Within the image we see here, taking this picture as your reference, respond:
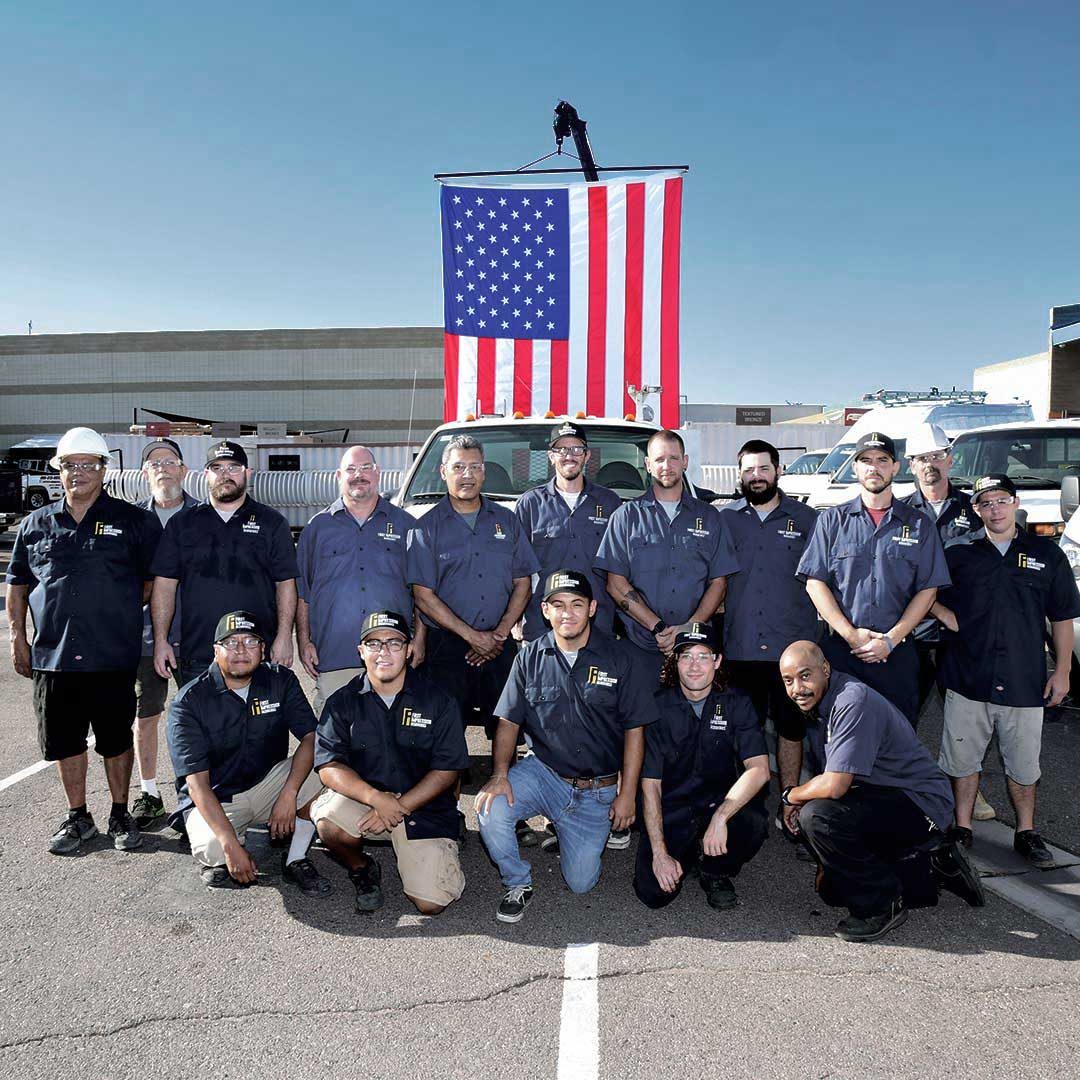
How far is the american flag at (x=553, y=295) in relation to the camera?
9.18 m

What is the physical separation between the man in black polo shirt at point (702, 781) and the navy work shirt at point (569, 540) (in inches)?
34.8

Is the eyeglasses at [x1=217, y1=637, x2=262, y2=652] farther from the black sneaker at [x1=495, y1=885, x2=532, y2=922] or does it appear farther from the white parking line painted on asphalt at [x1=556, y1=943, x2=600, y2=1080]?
the white parking line painted on asphalt at [x1=556, y1=943, x2=600, y2=1080]

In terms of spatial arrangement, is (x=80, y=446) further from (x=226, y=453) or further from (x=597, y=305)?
(x=597, y=305)

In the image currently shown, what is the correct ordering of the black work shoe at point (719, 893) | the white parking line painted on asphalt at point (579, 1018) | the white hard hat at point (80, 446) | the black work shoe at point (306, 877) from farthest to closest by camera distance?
the white hard hat at point (80, 446) < the black work shoe at point (306, 877) < the black work shoe at point (719, 893) < the white parking line painted on asphalt at point (579, 1018)

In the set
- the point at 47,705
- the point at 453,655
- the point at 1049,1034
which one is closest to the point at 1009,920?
the point at 1049,1034

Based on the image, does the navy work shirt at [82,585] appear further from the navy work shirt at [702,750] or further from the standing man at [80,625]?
the navy work shirt at [702,750]

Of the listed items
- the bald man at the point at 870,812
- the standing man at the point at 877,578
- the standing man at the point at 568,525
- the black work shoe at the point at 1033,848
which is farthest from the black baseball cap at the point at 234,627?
the black work shoe at the point at 1033,848

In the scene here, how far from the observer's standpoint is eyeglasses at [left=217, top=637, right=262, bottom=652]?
4281 millimetres

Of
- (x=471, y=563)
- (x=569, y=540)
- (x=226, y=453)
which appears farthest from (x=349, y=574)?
(x=569, y=540)

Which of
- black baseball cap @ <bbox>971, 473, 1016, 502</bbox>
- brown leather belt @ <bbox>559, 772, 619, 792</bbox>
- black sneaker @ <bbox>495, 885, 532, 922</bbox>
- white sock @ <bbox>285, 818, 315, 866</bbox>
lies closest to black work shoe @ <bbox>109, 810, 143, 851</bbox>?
white sock @ <bbox>285, 818, 315, 866</bbox>

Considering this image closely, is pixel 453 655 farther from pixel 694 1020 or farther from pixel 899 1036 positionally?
pixel 899 1036

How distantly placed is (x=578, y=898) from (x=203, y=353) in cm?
4931

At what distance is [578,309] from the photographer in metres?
9.27

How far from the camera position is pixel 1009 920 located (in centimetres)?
375
